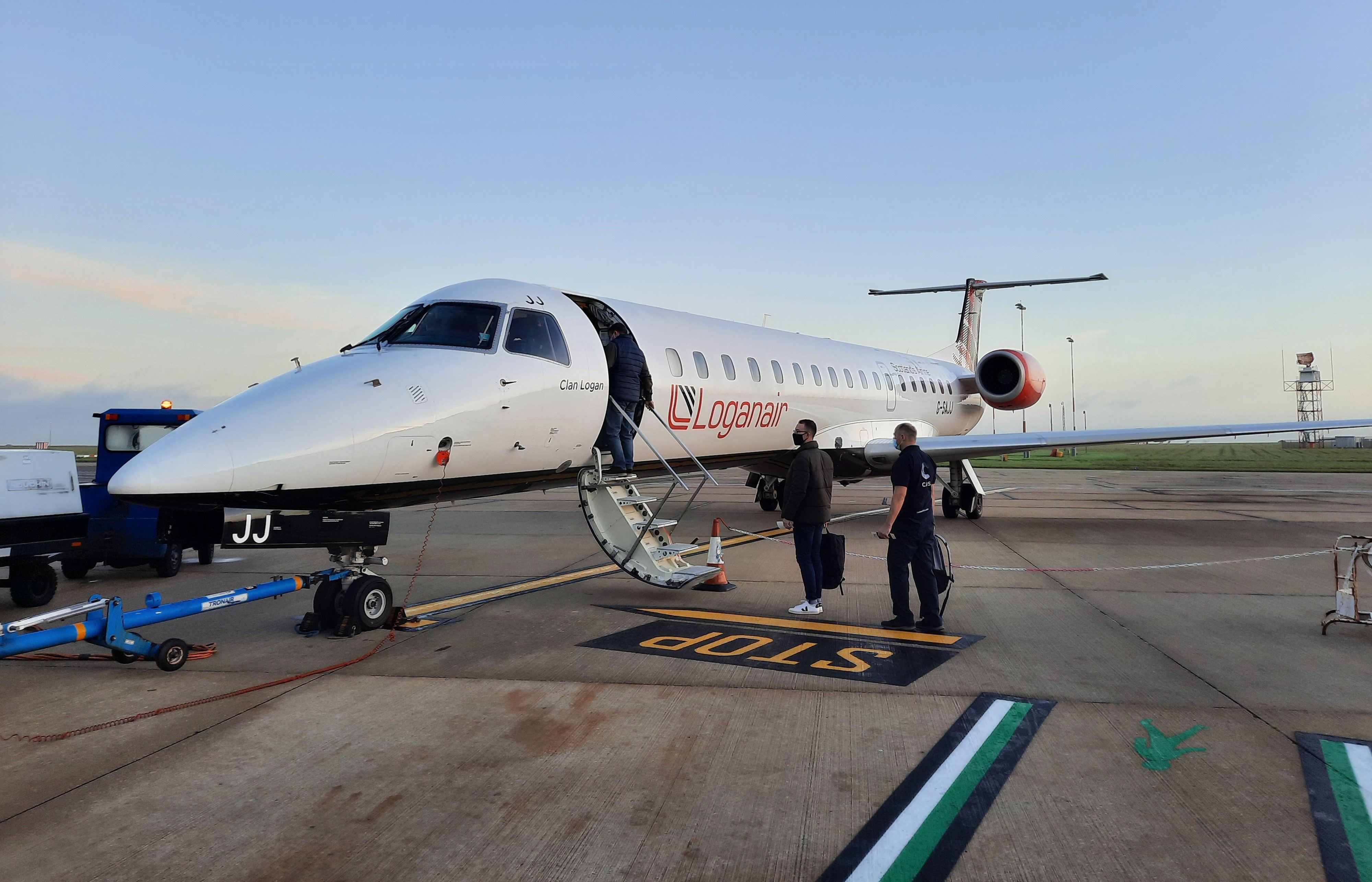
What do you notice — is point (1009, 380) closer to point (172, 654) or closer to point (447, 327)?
point (447, 327)

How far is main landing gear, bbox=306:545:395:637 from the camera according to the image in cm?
654

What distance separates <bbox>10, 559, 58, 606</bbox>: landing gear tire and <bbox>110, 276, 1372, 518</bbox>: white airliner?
390 centimetres

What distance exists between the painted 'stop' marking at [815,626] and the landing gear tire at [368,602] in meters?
2.30

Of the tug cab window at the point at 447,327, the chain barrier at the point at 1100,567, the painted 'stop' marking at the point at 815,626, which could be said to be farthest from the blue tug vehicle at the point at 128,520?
the chain barrier at the point at 1100,567

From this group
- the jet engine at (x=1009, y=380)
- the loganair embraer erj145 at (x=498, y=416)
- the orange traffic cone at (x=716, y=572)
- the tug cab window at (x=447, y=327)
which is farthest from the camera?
the jet engine at (x=1009, y=380)

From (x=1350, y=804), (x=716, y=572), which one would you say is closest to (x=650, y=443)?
(x=716, y=572)

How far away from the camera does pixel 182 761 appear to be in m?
3.98

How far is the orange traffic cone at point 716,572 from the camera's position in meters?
8.27

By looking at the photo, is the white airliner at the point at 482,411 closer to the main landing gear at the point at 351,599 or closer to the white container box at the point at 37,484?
the main landing gear at the point at 351,599

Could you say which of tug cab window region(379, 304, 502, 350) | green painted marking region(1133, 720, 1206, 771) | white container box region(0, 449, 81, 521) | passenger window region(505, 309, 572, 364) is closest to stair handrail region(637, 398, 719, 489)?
passenger window region(505, 309, 572, 364)

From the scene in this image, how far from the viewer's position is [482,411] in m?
7.00

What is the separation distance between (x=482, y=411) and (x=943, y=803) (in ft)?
16.2

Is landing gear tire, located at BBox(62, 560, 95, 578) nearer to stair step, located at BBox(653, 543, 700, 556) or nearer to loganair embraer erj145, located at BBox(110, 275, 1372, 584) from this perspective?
loganair embraer erj145, located at BBox(110, 275, 1372, 584)

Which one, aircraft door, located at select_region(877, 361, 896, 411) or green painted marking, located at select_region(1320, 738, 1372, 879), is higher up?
aircraft door, located at select_region(877, 361, 896, 411)
